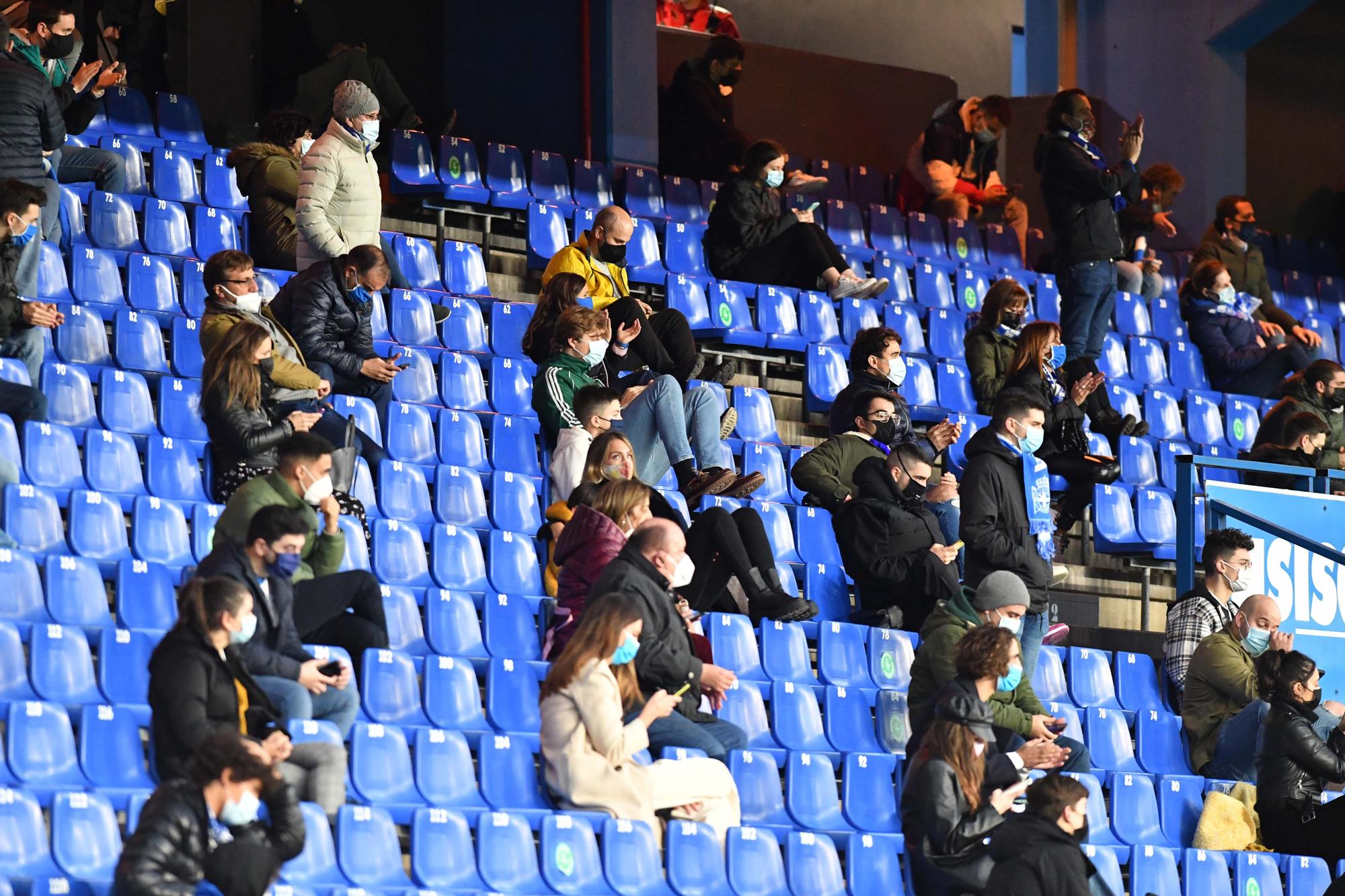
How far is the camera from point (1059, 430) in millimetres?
9125

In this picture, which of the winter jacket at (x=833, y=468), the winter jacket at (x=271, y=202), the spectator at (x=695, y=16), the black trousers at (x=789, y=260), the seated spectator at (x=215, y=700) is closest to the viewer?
the seated spectator at (x=215, y=700)

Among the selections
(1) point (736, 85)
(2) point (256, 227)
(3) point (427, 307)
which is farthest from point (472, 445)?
(1) point (736, 85)

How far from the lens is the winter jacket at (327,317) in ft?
24.9

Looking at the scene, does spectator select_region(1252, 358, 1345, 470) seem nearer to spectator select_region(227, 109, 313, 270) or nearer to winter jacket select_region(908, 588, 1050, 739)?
winter jacket select_region(908, 588, 1050, 739)

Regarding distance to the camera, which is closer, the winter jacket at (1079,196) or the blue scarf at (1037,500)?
the blue scarf at (1037,500)

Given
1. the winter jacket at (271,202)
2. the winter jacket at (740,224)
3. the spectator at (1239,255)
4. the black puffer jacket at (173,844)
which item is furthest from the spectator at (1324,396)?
the black puffer jacket at (173,844)

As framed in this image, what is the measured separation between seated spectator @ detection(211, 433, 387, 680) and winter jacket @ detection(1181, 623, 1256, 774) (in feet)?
9.78

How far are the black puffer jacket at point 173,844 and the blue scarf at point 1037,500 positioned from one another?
149 inches

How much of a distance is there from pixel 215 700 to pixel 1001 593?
8.93 feet

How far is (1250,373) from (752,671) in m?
5.00

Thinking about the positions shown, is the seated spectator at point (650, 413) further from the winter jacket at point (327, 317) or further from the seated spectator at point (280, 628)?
the seated spectator at point (280, 628)

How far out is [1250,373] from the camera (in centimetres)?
1116

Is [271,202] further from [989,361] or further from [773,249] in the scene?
[989,361]

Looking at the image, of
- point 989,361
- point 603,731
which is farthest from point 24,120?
point 989,361
